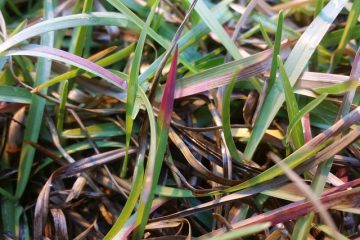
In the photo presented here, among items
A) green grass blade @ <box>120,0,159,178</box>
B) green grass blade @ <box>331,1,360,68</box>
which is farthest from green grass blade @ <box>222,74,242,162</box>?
green grass blade @ <box>331,1,360,68</box>

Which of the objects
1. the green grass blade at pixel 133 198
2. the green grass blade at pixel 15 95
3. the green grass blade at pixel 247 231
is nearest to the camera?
the green grass blade at pixel 247 231

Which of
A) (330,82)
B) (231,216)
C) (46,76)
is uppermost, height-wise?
(46,76)

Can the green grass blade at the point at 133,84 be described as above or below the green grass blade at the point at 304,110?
above

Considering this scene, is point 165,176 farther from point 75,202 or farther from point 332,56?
point 332,56

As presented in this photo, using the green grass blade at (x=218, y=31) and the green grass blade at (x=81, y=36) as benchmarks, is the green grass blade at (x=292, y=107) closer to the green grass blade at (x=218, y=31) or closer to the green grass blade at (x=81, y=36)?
the green grass blade at (x=218, y=31)

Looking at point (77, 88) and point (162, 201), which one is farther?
point (77, 88)

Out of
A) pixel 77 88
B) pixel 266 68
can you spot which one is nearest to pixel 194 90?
pixel 266 68

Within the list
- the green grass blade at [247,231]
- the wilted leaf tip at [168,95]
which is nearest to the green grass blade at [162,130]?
the wilted leaf tip at [168,95]

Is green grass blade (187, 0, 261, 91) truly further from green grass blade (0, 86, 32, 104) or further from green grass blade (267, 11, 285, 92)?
green grass blade (0, 86, 32, 104)
